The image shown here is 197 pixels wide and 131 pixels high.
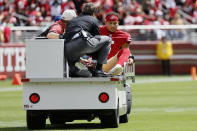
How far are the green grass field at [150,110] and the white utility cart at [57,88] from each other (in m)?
0.50

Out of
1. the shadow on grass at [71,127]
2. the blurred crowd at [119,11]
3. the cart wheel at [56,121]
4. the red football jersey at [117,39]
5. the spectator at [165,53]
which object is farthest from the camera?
the spectator at [165,53]

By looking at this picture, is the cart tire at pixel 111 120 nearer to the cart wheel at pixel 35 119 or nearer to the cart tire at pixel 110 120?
the cart tire at pixel 110 120

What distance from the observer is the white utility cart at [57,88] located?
12844 millimetres

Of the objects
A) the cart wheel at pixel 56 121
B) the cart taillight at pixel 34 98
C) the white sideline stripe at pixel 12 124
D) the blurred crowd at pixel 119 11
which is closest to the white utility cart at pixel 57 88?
the cart taillight at pixel 34 98

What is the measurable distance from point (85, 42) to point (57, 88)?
35.1 inches

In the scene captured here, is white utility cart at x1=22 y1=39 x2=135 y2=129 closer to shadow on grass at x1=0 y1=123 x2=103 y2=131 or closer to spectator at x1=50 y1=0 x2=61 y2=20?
shadow on grass at x1=0 y1=123 x2=103 y2=131

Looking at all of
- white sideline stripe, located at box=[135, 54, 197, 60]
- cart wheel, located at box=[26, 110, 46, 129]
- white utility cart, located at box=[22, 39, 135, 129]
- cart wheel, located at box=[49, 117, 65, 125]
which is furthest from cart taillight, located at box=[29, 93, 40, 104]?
white sideline stripe, located at box=[135, 54, 197, 60]

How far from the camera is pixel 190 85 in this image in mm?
28344

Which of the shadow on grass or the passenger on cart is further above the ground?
the passenger on cart

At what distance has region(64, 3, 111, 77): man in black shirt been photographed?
13.1 meters

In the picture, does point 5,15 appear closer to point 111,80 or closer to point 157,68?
point 157,68

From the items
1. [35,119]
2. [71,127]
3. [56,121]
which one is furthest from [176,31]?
[35,119]

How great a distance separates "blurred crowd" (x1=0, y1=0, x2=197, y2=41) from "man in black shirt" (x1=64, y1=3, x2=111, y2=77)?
21.6 m

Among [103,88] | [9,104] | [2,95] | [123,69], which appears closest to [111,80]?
[103,88]
